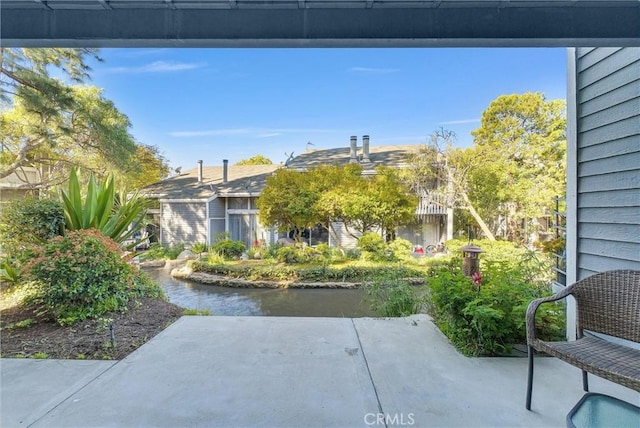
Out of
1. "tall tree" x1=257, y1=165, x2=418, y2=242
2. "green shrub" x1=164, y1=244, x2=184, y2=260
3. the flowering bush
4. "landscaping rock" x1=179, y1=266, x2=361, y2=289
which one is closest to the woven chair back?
the flowering bush

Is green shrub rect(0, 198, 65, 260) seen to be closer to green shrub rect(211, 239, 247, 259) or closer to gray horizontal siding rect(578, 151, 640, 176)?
gray horizontal siding rect(578, 151, 640, 176)

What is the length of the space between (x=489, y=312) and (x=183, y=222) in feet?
43.9

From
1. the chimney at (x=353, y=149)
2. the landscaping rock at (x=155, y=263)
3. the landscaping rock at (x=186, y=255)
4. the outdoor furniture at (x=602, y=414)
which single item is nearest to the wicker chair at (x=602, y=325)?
the outdoor furniture at (x=602, y=414)

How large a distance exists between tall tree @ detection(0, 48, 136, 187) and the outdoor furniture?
36.0 ft

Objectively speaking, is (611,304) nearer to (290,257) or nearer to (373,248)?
(373,248)

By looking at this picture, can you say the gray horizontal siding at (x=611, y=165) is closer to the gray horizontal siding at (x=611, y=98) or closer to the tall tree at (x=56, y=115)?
the gray horizontal siding at (x=611, y=98)

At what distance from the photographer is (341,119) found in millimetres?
15617

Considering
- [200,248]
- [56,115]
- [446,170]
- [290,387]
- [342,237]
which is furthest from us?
[342,237]

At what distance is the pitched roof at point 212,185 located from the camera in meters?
13.7

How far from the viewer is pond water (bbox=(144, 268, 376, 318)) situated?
20.4ft

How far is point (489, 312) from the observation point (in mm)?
2488

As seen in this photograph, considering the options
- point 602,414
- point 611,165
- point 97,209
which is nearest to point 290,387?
point 602,414

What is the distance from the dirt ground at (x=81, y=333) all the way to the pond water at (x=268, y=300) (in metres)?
2.48

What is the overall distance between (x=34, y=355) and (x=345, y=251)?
9.11 m
